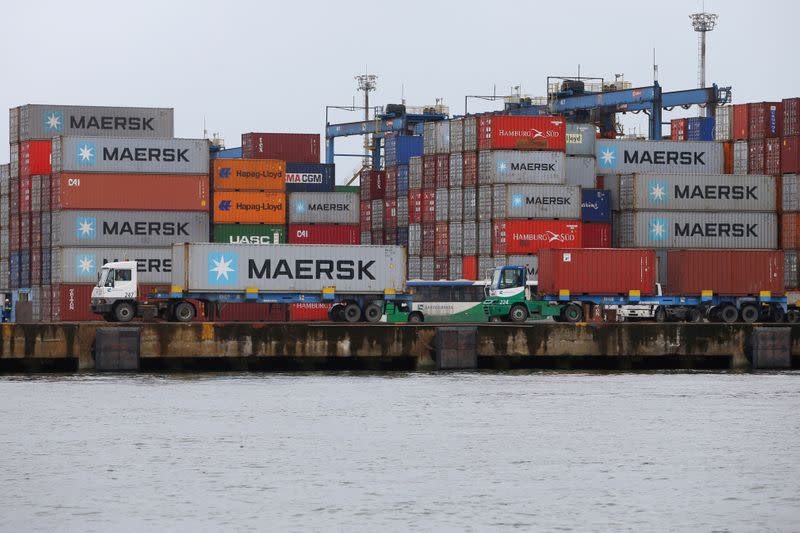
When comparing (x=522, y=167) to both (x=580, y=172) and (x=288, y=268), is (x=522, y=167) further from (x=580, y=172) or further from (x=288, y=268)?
(x=288, y=268)

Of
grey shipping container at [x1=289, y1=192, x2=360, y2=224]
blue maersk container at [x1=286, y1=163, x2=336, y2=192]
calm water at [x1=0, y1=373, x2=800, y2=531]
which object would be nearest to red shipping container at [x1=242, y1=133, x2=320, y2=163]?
blue maersk container at [x1=286, y1=163, x2=336, y2=192]

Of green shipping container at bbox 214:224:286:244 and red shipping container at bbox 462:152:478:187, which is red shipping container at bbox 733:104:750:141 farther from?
green shipping container at bbox 214:224:286:244

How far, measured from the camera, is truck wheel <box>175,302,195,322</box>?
6069cm

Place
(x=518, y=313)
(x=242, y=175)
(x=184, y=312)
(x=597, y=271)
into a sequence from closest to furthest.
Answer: (x=184, y=312) < (x=518, y=313) < (x=597, y=271) < (x=242, y=175)

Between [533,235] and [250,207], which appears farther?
[250,207]

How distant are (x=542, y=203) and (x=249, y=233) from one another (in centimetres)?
1502

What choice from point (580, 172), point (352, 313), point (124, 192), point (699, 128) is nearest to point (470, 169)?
point (580, 172)

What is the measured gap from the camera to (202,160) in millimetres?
73938

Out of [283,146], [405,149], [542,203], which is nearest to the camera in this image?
[542,203]

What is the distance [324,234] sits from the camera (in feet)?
271

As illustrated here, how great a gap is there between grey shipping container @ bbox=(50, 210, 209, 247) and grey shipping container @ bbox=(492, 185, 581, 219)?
1550cm

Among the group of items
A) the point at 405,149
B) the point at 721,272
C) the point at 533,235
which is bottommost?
the point at 721,272

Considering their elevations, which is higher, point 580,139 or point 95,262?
point 580,139

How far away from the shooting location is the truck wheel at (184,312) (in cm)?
6069
